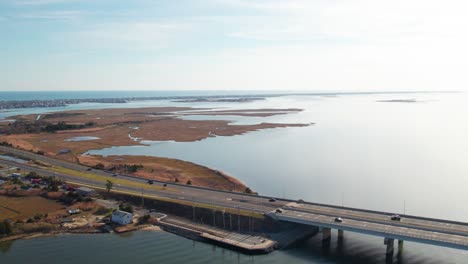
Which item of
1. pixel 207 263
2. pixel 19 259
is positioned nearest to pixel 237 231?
pixel 207 263

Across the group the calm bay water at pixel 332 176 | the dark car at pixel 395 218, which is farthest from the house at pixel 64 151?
the dark car at pixel 395 218

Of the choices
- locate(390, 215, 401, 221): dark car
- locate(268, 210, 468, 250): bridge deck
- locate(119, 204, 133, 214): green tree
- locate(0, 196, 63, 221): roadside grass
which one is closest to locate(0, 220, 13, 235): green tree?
locate(0, 196, 63, 221): roadside grass

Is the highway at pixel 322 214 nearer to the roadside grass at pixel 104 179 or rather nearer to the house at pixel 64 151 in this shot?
the roadside grass at pixel 104 179

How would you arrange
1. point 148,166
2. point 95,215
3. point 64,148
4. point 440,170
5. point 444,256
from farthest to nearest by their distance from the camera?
point 64,148 → point 148,166 → point 440,170 → point 95,215 → point 444,256

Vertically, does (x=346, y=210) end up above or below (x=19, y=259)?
above

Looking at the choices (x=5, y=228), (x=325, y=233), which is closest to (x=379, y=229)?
(x=325, y=233)

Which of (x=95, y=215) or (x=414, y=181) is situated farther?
(x=414, y=181)

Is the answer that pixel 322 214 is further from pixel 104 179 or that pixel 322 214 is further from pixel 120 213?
pixel 104 179

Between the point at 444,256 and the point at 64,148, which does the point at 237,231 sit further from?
the point at 64,148
